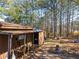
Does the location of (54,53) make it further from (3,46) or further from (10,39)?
(10,39)

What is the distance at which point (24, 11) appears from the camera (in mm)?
44375

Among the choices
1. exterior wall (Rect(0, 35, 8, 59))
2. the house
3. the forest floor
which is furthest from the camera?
the forest floor

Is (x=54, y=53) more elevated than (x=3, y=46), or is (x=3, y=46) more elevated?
(x=3, y=46)

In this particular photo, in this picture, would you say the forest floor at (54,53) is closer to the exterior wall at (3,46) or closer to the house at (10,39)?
the house at (10,39)

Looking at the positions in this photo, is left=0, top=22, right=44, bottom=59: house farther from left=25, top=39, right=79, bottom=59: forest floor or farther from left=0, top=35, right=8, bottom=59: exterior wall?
left=25, top=39, right=79, bottom=59: forest floor

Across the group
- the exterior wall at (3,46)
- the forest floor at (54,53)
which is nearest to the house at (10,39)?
the exterior wall at (3,46)

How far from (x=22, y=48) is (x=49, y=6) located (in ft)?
88.9

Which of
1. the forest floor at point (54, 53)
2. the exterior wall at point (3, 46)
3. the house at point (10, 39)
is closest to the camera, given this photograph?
the house at point (10, 39)

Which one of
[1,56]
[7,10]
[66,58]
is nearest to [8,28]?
[1,56]

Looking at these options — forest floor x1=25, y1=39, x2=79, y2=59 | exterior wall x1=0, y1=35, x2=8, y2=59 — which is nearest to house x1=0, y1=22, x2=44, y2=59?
exterior wall x1=0, y1=35, x2=8, y2=59

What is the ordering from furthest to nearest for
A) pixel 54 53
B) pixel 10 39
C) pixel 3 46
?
pixel 54 53, pixel 3 46, pixel 10 39

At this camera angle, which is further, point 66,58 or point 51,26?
point 51,26

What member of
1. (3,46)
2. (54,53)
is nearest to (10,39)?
(3,46)

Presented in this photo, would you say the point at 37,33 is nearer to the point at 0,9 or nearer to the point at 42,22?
the point at 0,9
